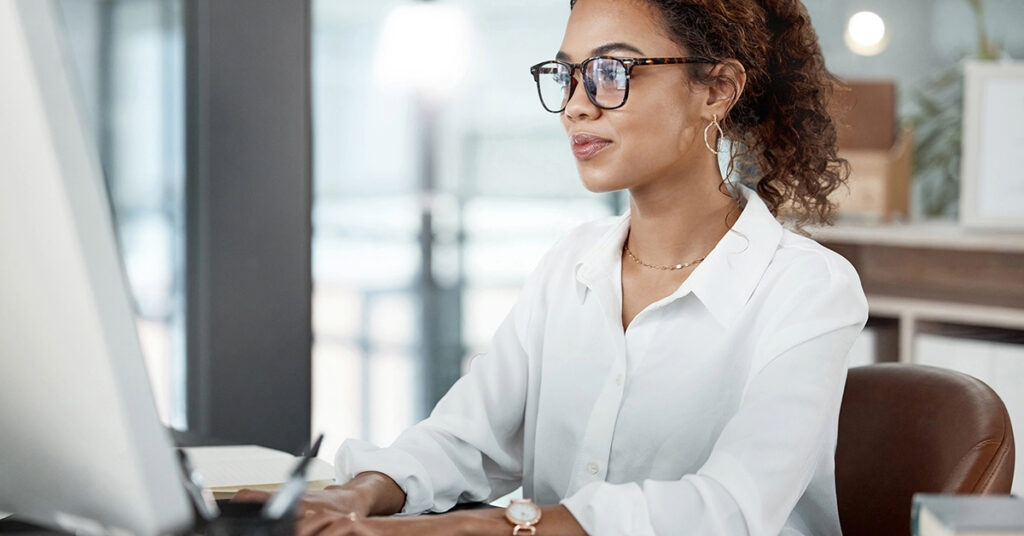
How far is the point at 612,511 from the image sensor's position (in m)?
1.04

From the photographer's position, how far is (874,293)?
325 cm

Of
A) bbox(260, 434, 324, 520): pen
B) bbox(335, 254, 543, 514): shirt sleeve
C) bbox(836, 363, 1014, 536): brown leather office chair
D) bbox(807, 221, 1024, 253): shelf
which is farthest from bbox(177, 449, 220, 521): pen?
bbox(807, 221, 1024, 253): shelf

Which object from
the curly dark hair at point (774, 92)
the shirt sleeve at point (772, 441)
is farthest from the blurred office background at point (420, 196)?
the shirt sleeve at point (772, 441)

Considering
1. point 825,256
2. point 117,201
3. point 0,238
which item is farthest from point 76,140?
point 117,201

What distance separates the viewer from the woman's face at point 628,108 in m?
1.41

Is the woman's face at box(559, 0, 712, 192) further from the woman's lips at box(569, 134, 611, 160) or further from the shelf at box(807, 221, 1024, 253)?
the shelf at box(807, 221, 1024, 253)

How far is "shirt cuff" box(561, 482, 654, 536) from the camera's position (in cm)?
104

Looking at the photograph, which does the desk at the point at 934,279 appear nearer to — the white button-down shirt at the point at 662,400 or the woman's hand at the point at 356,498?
the white button-down shirt at the point at 662,400

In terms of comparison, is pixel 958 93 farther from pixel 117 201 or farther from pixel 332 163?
pixel 117 201

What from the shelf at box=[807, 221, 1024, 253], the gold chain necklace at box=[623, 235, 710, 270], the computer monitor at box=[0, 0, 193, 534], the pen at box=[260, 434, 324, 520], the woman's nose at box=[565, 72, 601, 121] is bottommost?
the shelf at box=[807, 221, 1024, 253]

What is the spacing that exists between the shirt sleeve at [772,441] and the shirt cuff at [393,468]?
0.28m

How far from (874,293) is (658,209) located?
1.97 m

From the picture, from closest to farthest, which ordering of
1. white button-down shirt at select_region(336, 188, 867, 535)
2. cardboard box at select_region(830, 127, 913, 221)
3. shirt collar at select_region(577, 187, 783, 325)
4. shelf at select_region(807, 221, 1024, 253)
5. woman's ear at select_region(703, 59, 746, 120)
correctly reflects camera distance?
white button-down shirt at select_region(336, 188, 867, 535) → shirt collar at select_region(577, 187, 783, 325) → woman's ear at select_region(703, 59, 746, 120) → shelf at select_region(807, 221, 1024, 253) → cardboard box at select_region(830, 127, 913, 221)

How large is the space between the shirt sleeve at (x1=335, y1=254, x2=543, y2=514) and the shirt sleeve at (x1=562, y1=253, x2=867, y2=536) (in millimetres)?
299
